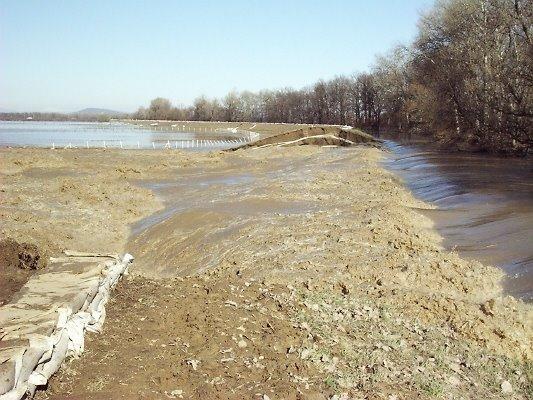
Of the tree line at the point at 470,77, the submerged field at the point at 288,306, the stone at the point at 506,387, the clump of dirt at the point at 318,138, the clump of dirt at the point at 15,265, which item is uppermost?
the tree line at the point at 470,77

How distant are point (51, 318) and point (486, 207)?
13.0 meters

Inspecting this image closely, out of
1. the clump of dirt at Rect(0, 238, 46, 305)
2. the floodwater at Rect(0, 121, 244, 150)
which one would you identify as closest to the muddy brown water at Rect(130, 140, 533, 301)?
the clump of dirt at Rect(0, 238, 46, 305)

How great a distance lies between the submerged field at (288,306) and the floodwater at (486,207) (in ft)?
1.96

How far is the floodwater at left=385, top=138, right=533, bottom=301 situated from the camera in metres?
9.98

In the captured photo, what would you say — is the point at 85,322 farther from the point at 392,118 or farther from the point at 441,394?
the point at 392,118

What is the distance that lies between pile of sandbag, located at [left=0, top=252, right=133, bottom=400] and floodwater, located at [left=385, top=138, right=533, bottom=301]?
7.08 m

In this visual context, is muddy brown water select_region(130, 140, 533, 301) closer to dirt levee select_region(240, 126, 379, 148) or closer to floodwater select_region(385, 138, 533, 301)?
floodwater select_region(385, 138, 533, 301)

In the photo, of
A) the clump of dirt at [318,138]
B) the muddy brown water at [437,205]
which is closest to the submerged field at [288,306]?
the muddy brown water at [437,205]

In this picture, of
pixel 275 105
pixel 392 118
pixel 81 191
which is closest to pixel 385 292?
pixel 81 191

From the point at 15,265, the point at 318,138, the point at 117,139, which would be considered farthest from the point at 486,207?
the point at 117,139

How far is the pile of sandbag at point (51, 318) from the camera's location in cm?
471

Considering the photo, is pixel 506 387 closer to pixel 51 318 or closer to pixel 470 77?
pixel 51 318

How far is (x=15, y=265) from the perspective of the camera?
893 centimetres

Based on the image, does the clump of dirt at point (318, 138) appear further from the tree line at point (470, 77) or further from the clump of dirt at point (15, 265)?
the clump of dirt at point (15, 265)
